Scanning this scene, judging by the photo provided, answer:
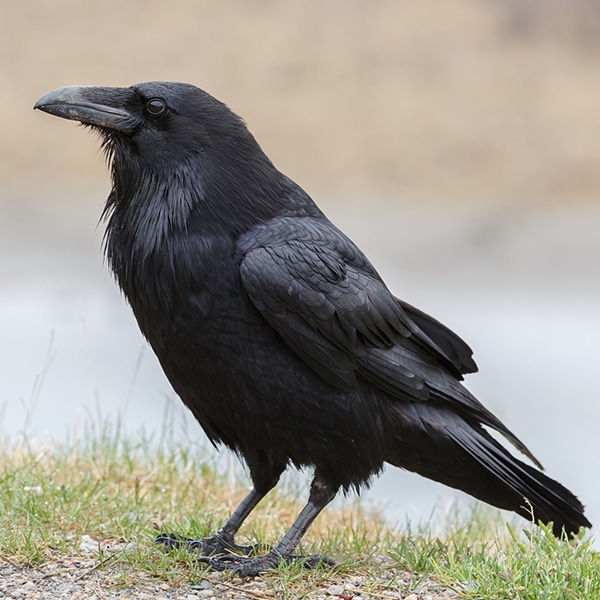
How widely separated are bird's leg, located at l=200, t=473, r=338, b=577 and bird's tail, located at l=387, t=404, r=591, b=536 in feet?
1.40

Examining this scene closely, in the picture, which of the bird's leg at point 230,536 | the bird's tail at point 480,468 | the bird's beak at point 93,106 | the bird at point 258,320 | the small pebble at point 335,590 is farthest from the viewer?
the bird's tail at point 480,468

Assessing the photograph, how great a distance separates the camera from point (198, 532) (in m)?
4.77

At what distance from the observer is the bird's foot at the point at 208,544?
4363mm

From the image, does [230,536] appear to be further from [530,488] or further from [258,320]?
[530,488]

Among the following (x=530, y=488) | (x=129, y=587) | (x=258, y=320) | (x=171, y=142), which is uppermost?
(x=171, y=142)

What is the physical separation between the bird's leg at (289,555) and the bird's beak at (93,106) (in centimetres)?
176

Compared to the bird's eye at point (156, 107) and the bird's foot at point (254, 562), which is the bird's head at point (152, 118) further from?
the bird's foot at point (254, 562)

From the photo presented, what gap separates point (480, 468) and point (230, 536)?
3.99ft

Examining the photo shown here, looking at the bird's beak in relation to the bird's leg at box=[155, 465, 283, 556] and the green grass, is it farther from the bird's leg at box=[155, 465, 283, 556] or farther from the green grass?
the green grass

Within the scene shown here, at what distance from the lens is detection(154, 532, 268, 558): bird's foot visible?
436cm

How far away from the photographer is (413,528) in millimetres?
5836

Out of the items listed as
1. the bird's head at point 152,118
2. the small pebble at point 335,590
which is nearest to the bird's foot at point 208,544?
the small pebble at point 335,590

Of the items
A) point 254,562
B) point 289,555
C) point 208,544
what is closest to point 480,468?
point 289,555

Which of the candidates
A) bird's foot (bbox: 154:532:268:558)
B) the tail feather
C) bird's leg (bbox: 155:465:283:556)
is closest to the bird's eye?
bird's leg (bbox: 155:465:283:556)
